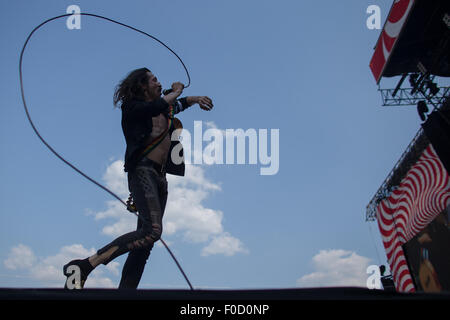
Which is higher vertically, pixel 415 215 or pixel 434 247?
pixel 415 215

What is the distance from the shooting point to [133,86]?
8.87 ft

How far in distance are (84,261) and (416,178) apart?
515 inches

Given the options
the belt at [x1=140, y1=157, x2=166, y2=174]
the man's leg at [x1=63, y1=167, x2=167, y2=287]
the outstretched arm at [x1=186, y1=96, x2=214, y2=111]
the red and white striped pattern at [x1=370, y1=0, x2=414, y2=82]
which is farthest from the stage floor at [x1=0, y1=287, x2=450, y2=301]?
the red and white striped pattern at [x1=370, y1=0, x2=414, y2=82]

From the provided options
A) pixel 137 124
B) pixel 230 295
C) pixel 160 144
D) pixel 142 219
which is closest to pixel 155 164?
pixel 160 144

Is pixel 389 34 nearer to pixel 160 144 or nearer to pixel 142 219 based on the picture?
pixel 160 144

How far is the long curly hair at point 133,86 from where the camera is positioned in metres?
2.70

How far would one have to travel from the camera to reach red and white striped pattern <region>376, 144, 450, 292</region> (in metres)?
10.3

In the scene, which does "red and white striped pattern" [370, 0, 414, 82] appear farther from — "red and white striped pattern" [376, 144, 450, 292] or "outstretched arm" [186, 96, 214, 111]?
"outstretched arm" [186, 96, 214, 111]

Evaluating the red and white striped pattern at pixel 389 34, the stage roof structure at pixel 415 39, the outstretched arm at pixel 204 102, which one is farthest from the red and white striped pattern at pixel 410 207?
the outstretched arm at pixel 204 102

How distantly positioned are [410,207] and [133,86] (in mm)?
12826

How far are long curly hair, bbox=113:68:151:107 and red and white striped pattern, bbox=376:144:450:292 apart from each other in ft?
34.5
